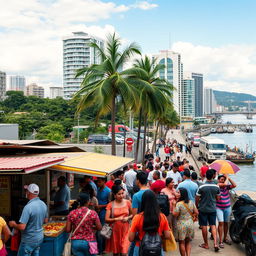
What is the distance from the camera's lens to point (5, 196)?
26.5ft

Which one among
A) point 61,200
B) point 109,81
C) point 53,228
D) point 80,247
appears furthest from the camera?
point 109,81

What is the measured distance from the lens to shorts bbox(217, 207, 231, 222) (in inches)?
340

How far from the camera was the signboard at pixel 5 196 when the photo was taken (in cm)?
808

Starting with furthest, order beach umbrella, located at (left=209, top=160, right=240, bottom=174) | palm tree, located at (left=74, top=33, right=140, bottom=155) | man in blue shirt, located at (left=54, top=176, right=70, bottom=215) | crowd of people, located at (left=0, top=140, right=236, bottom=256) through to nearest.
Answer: palm tree, located at (left=74, top=33, right=140, bottom=155)
beach umbrella, located at (left=209, top=160, right=240, bottom=174)
man in blue shirt, located at (left=54, top=176, right=70, bottom=215)
crowd of people, located at (left=0, top=140, right=236, bottom=256)

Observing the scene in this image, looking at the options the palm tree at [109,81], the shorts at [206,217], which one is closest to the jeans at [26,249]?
the shorts at [206,217]

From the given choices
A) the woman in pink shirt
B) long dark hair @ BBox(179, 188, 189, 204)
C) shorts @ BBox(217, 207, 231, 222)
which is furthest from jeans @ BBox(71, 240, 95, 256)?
shorts @ BBox(217, 207, 231, 222)

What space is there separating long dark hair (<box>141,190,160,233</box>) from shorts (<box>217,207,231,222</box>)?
14.2 ft

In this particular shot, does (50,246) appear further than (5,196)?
No

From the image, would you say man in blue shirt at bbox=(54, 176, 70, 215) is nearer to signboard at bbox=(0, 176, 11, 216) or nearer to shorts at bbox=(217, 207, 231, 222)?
signboard at bbox=(0, 176, 11, 216)

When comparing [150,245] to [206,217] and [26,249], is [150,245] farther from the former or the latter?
[206,217]

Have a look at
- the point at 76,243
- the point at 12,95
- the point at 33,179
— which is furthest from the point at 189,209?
the point at 12,95

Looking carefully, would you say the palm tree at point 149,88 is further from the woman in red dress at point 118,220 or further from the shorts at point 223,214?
the woman in red dress at point 118,220

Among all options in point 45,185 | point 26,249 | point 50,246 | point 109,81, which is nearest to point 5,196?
point 45,185

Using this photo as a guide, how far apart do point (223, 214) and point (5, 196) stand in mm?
5022
